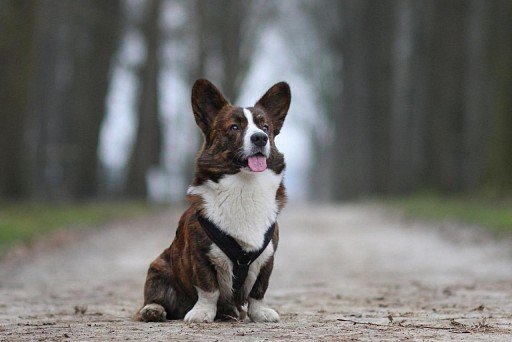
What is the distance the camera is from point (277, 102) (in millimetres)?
6828

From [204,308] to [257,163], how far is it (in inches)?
41.6

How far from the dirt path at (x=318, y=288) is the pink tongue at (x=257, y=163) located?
107 centimetres

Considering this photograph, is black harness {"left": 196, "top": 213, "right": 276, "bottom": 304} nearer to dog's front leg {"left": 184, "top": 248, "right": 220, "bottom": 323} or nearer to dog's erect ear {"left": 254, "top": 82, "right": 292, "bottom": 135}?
dog's front leg {"left": 184, "top": 248, "right": 220, "bottom": 323}

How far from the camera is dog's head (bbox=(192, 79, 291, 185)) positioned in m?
6.25

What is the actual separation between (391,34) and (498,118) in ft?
58.8

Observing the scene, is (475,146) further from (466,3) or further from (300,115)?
(300,115)

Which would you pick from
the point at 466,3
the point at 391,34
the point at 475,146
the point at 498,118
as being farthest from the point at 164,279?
the point at 391,34

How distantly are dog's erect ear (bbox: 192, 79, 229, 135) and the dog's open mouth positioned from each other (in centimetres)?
55

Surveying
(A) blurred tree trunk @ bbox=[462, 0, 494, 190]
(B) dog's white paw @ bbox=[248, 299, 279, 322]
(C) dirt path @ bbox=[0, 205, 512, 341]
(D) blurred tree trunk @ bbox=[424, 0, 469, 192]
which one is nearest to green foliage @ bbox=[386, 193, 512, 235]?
(C) dirt path @ bbox=[0, 205, 512, 341]

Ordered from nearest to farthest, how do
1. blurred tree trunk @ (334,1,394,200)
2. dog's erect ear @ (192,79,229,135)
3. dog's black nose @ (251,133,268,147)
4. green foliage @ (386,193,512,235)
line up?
dog's black nose @ (251,133,268,147), dog's erect ear @ (192,79,229,135), green foliage @ (386,193,512,235), blurred tree trunk @ (334,1,394,200)

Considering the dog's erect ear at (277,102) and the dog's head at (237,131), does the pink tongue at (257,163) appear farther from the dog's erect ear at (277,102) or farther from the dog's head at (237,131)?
the dog's erect ear at (277,102)

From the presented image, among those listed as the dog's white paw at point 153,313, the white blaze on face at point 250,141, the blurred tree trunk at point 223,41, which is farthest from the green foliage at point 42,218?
the blurred tree trunk at point 223,41

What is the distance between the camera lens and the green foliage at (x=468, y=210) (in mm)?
17094

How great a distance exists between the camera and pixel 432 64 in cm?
3161
